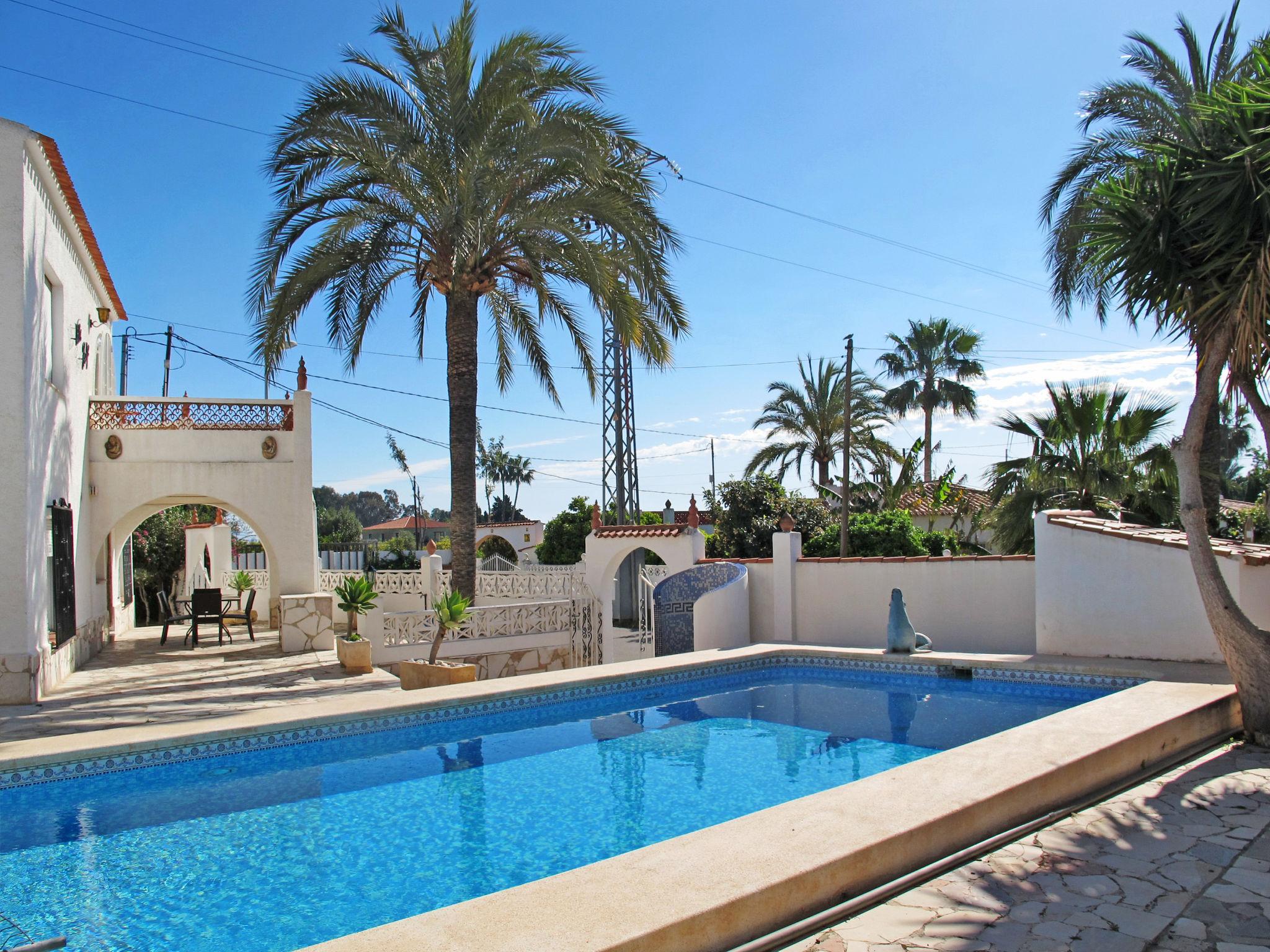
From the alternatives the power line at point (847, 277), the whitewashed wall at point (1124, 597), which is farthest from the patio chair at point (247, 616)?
the whitewashed wall at point (1124, 597)

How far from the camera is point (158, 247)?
17.0 meters

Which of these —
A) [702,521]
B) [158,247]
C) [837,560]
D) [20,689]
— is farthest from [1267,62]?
[702,521]

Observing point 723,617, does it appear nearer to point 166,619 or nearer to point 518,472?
point 166,619

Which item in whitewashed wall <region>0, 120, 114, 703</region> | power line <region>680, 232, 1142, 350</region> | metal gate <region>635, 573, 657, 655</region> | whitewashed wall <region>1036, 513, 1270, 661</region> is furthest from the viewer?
power line <region>680, 232, 1142, 350</region>

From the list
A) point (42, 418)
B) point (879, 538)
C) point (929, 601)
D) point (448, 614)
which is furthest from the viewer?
point (879, 538)

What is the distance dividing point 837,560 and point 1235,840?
901cm

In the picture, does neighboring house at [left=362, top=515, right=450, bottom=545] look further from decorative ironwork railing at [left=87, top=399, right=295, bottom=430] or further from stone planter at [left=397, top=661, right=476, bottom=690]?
stone planter at [left=397, top=661, right=476, bottom=690]

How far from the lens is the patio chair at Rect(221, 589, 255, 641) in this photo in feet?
49.8

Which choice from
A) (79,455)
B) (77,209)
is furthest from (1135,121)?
(79,455)

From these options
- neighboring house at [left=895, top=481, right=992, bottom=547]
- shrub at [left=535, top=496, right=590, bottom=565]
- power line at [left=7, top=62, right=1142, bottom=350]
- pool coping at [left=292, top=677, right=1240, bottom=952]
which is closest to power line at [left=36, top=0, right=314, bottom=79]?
power line at [left=7, top=62, right=1142, bottom=350]

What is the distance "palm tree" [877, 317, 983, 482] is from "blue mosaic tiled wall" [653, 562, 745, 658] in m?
20.2

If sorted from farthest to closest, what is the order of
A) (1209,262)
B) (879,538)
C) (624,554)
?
(879,538)
(624,554)
(1209,262)

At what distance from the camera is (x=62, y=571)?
1075cm

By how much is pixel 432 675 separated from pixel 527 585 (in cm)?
649
